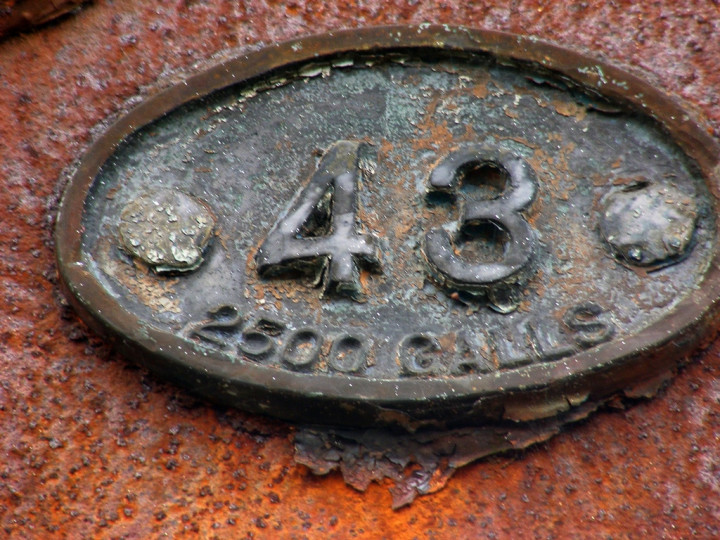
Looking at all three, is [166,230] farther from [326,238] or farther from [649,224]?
[649,224]

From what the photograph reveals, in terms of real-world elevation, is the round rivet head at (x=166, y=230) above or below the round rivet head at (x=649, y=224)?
below

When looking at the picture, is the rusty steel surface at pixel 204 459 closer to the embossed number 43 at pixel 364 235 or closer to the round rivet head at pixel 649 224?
the round rivet head at pixel 649 224

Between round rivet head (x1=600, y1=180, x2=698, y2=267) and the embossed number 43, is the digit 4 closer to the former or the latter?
the embossed number 43

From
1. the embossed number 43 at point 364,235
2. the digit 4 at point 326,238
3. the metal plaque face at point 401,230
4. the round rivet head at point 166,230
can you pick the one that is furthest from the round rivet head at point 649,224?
the round rivet head at point 166,230

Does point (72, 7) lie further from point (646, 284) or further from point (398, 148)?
point (646, 284)

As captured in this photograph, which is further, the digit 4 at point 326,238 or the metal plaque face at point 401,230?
the digit 4 at point 326,238

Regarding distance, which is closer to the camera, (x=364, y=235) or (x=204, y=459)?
(x=204, y=459)

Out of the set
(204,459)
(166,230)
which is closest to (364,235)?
(166,230)

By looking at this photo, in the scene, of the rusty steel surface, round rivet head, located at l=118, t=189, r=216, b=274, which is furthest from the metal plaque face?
the rusty steel surface
